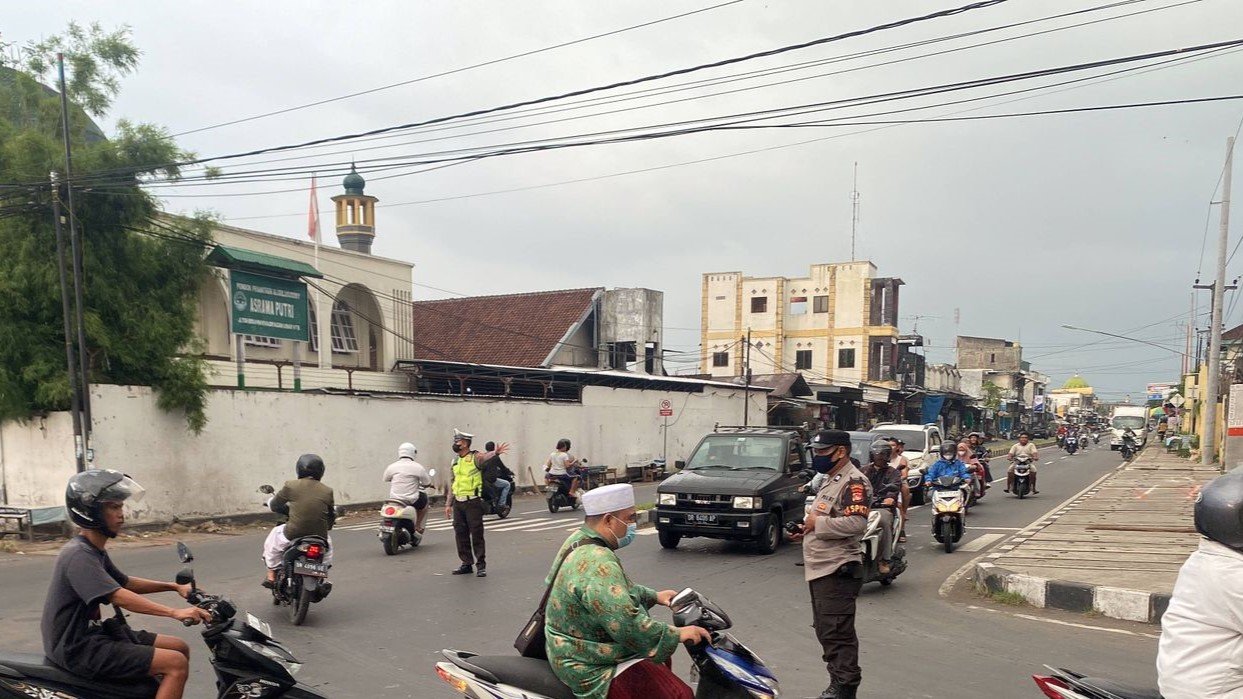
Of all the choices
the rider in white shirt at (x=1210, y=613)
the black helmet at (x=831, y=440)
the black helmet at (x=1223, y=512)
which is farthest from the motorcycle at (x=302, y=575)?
the black helmet at (x=1223, y=512)

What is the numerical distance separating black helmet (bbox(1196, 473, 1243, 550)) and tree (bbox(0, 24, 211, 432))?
16.2 meters

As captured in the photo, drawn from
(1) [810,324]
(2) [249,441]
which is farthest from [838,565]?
(1) [810,324]

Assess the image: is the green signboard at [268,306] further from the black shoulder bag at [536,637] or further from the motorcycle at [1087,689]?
the motorcycle at [1087,689]

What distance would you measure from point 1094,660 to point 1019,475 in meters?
16.1

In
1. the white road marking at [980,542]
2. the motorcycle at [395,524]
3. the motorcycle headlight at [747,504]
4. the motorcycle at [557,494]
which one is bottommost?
the motorcycle at [557,494]

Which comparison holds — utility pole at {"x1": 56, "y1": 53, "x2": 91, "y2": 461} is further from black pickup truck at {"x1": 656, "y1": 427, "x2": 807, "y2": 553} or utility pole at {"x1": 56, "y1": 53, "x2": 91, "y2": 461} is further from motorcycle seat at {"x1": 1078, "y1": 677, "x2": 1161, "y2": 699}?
motorcycle seat at {"x1": 1078, "y1": 677, "x2": 1161, "y2": 699}

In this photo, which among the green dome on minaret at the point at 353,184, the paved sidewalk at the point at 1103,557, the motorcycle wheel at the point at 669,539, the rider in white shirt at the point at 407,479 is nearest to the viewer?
the paved sidewalk at the point at 1103,557

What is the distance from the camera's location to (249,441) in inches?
676

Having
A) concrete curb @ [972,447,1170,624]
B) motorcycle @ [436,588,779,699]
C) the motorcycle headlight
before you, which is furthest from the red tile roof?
motorcycle @ [436,588,779,699]

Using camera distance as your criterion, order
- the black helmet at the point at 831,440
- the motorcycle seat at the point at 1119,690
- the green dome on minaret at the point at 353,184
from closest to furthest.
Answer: the motorcycle seat at the point at 1119,690 < the black helmet at the point at 831,440 < the green dome on minaret at the point at 353,184

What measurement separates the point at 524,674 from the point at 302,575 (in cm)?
486

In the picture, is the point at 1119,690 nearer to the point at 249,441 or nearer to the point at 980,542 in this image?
the point at 980,542

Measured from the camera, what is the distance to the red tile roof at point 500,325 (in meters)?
35.8

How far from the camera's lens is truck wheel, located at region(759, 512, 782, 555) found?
12.3 m
